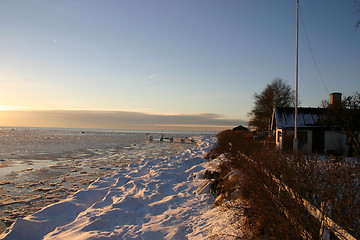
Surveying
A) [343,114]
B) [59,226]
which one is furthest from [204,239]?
[343,114]

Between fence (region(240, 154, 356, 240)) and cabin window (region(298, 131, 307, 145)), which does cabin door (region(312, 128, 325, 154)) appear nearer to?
cabin window (region(298, 131, 307, 145))

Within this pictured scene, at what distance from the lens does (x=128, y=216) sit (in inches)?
328

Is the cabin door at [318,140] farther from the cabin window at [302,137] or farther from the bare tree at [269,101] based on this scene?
the bare tree at [269,101]

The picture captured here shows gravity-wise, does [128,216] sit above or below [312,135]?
below

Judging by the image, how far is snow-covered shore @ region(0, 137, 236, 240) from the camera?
22.9 feet

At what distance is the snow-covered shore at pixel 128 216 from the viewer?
6.98 m

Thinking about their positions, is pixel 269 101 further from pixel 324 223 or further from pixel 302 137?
pixel 324 223

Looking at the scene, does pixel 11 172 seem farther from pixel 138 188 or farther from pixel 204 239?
pixel 204 239

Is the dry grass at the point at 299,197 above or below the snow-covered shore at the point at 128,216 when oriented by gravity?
above

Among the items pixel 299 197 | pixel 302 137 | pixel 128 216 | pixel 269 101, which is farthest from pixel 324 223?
pixel 269 101

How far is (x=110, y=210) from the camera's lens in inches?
342

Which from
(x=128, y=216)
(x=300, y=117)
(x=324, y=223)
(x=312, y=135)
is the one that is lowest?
(x=128, y=216)

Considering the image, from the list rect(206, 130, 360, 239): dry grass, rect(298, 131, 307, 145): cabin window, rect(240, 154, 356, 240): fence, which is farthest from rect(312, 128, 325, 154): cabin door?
rect(240, 154, 356, 240): fence

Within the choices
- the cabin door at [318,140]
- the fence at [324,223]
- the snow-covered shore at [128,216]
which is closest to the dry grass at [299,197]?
the fence at [324,223]
